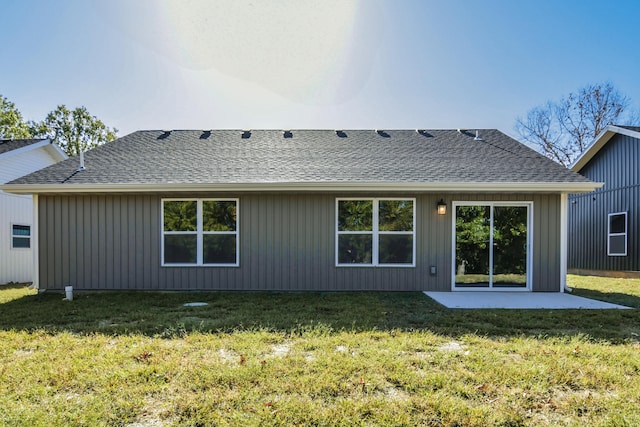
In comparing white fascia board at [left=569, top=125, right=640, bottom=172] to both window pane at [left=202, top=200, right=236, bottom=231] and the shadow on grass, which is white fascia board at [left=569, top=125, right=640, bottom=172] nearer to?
the shadow on grass

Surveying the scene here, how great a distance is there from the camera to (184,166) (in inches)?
343

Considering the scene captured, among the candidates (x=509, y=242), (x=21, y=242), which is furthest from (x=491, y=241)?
(x=21, y=242)

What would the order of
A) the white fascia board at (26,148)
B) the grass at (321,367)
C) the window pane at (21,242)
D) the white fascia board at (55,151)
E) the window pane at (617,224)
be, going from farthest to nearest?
1. the white fascia board at (55,151)
2. the window pane at (617,224)
3. the window pane at (21,242)
4. the white fascia board at (26,148)
5. the grass at (321,367)

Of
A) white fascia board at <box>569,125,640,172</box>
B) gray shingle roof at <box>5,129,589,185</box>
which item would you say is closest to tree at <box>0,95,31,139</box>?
gray shingle roof at <box>5,129,589,185</box>

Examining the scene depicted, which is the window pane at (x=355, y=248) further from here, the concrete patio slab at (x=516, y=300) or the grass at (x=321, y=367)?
the grass at (x=321, y=367)

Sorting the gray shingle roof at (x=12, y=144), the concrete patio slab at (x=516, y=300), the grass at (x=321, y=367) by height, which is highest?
the gray shingle roof at (x=12, y=144)

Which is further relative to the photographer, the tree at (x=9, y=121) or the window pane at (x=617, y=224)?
the tree at (x=9, y=121)

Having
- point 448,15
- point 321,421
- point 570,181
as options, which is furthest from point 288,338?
point 448,15

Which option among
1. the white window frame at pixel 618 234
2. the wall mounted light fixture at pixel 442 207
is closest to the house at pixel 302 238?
the wall mounted light fixture at pixel 442 207

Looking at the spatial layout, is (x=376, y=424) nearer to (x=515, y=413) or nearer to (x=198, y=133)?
(x=515, y=413)

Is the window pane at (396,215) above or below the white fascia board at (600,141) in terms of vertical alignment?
below

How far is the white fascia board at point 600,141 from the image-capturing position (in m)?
12.0

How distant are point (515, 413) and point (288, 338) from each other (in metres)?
2.48

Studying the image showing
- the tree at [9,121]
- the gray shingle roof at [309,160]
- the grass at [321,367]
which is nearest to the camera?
the grass at [321,367]
